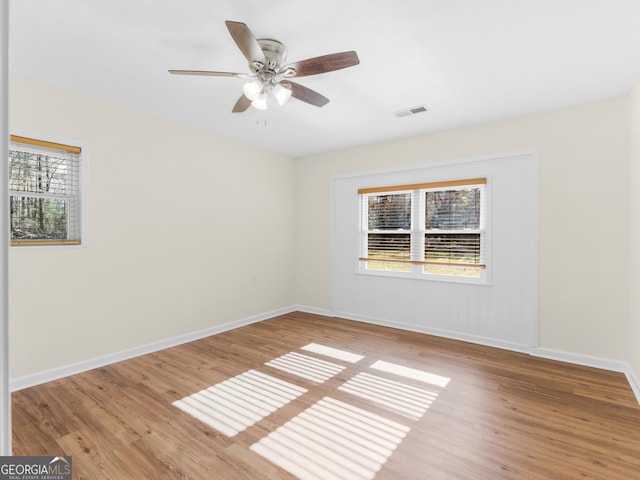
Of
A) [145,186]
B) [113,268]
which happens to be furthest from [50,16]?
[113,268]

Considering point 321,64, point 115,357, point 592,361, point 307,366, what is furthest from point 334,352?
point 321,64

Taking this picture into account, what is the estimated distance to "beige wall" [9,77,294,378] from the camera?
9.47 feet

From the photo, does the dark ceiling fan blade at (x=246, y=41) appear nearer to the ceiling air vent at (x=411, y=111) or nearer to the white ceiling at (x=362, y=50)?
the white ceiling at (x=362, y=50)

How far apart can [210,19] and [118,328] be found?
9.85 feet

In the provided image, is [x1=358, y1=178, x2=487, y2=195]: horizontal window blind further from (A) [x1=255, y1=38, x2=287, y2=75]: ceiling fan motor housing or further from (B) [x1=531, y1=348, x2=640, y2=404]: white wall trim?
(A) [x1=255, y1=38, x2=287, y2=75]: ceiling fan motor housing

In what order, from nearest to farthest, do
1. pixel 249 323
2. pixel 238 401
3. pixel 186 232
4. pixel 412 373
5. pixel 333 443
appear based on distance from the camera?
pixel 333 443 → pixel 238 401 → pixel 412 373 → pixel 186 232 → pixel 249 323

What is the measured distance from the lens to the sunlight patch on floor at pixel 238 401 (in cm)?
235

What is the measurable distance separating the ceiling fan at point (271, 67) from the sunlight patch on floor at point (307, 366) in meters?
2.41

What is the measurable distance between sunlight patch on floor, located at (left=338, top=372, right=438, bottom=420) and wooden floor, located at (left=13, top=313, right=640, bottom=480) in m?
0.01

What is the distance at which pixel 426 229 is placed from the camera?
14.4 ft

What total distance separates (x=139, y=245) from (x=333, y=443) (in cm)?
281

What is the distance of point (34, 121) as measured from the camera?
2857 mm

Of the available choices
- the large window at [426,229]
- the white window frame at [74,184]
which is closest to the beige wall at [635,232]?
the large window at [426,229]

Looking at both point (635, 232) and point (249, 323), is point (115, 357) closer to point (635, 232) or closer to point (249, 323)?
point (249, 323)
